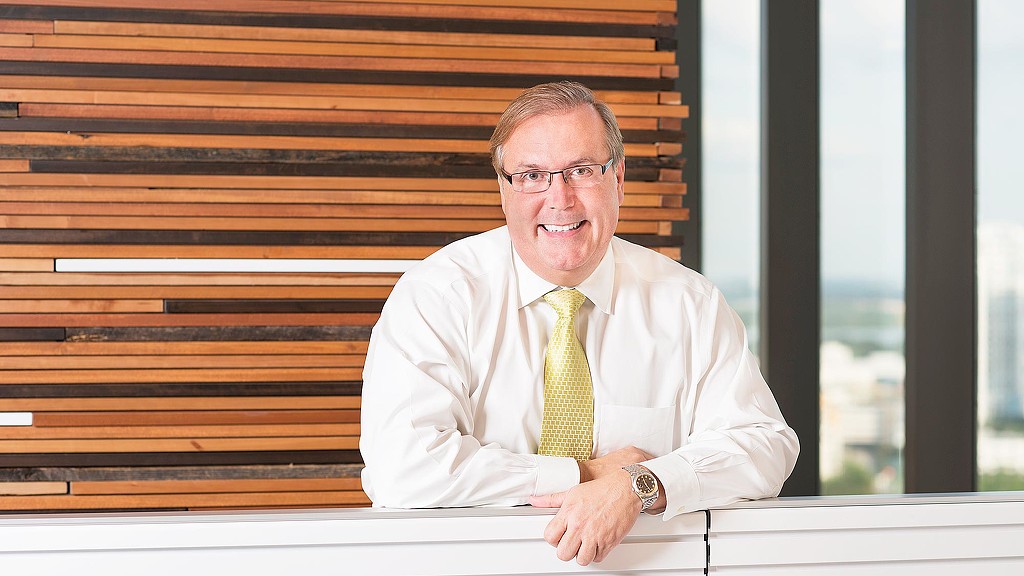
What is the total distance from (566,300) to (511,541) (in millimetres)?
888

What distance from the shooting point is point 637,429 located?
2.07 m

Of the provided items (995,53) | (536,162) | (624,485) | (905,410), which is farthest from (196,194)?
(995,53)

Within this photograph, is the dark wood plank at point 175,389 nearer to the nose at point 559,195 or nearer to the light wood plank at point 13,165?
the light wood plank at point 13,165

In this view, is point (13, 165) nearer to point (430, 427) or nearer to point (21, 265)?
point (21, 265)

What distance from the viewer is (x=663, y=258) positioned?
2285 mm

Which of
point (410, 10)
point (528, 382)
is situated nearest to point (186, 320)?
point (410, 10)

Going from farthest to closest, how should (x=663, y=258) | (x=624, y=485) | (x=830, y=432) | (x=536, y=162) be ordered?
1. (x=830, y=432)
2. (x=663, y=258)
3. (x=536, y=162)
4. (x=624, y=485)

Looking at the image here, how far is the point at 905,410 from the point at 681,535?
2.10 metres

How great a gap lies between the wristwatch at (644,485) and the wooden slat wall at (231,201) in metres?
1.58

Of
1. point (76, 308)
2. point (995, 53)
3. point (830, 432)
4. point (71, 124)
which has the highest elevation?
point (995, 53)

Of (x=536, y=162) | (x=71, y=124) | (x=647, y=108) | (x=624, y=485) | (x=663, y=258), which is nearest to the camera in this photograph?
(x=624, y=485)

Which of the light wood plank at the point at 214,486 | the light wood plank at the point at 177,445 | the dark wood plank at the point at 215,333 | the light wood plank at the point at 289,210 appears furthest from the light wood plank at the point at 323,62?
the light wood plank at the point at 214,486

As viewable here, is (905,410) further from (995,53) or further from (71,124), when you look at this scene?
(71,124)

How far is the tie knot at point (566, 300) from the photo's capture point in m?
2.07
